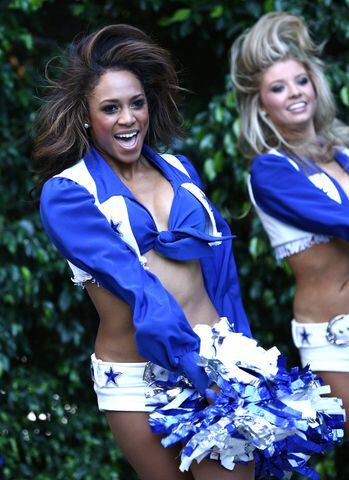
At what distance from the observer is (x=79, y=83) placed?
9.92 feet

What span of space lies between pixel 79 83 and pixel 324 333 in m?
1.33

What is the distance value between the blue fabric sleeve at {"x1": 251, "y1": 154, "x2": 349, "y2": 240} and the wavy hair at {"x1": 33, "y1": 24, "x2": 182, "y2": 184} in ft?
2.55

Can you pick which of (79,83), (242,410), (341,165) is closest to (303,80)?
(341,165)

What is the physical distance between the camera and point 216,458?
2750 millimetres

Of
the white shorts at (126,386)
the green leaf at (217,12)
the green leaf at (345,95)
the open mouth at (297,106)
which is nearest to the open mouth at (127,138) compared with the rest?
the white shorts at (126,386)

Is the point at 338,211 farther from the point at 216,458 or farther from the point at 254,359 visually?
the point at 216,458

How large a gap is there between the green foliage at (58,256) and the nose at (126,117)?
1.53m

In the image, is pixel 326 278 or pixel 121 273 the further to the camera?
pixel 326 278

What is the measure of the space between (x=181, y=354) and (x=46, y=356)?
2281 mm

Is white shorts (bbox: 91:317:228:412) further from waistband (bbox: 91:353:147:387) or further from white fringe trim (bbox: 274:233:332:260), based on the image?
white fringe trim (bbox: 274:233:332:260)

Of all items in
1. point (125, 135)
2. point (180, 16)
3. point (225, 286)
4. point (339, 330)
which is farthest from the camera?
point (180, 16)

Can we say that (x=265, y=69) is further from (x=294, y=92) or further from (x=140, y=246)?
(x=140, y=246)

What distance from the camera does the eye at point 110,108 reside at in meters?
2.99

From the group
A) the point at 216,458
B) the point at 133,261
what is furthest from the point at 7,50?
the point at 216,458
